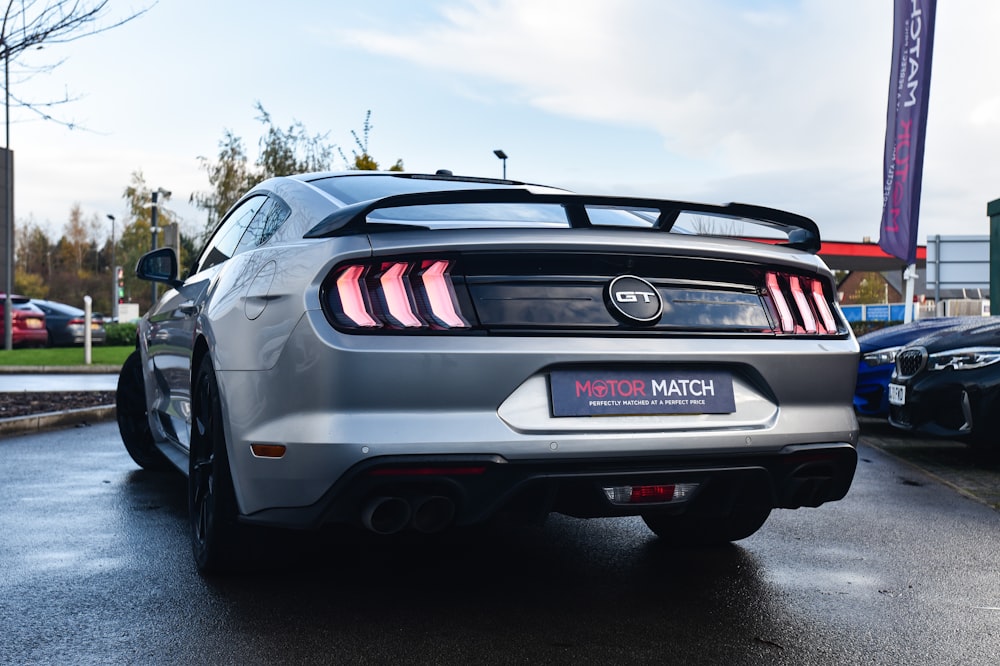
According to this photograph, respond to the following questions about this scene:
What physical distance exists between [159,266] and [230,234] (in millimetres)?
866

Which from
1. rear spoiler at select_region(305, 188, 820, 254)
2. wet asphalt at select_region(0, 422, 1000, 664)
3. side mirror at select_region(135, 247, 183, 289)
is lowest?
wet asphalt at select_region(0, 422, 1000, 664)

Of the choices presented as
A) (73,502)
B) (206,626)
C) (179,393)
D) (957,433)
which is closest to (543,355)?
(206,626)

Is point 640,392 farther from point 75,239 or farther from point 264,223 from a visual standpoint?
point 75,239

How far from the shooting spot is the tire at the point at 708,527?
441cm

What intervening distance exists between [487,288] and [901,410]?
4977 mm

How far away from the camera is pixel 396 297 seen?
3168 mm

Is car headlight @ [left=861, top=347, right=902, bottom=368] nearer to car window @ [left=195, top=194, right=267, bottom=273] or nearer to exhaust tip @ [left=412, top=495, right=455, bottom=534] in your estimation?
car window @ [left=195, top=194, right=267, bottom=273]

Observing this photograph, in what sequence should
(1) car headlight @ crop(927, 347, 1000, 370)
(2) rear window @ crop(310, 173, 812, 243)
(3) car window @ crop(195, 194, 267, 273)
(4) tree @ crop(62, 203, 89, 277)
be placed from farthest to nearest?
(4) tree @ crop(62, 203, 89, 277) < (1) car headlight @ crop(927, 347, 1000, 370) < (3) car window @ crop(195, 194, 267, 273) < (2) rear window @ crop(310, 173, 812, 243)

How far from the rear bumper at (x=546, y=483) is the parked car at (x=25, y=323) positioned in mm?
25554

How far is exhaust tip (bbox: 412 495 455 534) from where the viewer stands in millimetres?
3105

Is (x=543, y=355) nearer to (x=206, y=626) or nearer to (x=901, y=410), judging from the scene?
(x=206, y=626)

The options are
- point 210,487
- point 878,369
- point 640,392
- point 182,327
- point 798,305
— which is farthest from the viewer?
point 878,369

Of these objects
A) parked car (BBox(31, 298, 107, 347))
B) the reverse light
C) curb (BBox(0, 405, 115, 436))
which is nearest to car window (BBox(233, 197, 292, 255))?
the reverse light

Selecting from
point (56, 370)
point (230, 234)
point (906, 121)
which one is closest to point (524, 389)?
point (230, 234)
